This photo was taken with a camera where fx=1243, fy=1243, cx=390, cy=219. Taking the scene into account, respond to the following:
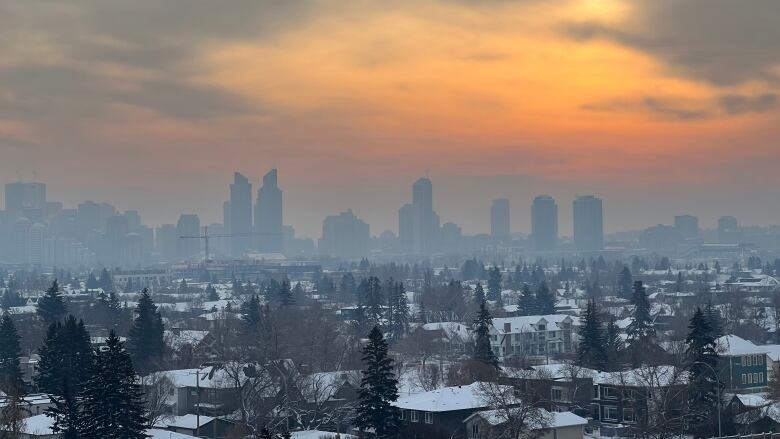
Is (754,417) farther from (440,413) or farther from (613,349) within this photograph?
(613,349)

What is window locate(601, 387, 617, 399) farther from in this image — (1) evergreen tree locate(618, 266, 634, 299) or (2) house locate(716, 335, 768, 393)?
(1) evergreen tree locate(618, 266, 634, 299)

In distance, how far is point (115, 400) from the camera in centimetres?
3812

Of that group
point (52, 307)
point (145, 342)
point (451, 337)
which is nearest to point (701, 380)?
point (145, 342)

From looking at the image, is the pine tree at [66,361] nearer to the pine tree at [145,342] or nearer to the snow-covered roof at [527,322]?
the pine tree at [145,342]

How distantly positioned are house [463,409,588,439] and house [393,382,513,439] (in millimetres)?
471

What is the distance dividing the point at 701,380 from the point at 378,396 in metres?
13.5

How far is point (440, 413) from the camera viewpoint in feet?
154

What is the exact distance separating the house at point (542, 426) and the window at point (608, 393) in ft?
18.3

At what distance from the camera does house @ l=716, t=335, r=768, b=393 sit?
60.2 m

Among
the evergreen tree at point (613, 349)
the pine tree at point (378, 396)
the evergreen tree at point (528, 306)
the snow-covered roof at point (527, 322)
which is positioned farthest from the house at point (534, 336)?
the pine tree at point (378, 396)

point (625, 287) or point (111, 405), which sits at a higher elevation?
→ point (625, 287)

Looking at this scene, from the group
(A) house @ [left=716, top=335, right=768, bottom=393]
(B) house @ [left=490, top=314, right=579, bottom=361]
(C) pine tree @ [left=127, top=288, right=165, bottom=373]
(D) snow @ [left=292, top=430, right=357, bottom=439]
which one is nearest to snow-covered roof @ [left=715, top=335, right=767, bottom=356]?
(A) house @ [left=716, top=335, right=768, bottom=393]

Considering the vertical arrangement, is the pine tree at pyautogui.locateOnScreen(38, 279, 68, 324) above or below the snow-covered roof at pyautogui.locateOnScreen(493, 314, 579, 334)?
above

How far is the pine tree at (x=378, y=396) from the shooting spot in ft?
135
